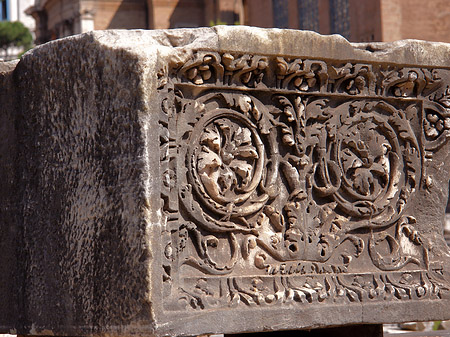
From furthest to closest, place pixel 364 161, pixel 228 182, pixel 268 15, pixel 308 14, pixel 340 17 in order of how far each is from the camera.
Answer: pixel 268 15
pixel 308 14
pixel 340 17
pixel 364 161
pixel 228 182

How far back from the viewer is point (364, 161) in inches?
168

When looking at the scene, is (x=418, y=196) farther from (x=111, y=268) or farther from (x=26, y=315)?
(x=26, y=315)

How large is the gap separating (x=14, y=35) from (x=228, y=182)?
52954mm

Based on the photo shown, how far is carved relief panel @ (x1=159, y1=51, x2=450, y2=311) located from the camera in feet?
12.5

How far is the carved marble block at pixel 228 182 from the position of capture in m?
3.64

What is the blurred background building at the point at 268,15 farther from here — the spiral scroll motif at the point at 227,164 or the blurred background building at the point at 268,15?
the spiral scroll motif at the point at 227,164

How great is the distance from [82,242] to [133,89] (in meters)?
0.61

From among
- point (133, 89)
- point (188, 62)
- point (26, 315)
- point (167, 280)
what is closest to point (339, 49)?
point (188, 62)

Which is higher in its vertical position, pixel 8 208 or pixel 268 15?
pixel 268 15

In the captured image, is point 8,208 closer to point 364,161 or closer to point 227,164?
point 227,164

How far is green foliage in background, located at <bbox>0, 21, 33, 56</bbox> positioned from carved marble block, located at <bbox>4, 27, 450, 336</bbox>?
5190 cm

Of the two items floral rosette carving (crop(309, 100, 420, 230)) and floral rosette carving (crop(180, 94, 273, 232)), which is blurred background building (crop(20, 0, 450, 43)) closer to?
floral rosette carving (crop(309, 100, 420, 230))

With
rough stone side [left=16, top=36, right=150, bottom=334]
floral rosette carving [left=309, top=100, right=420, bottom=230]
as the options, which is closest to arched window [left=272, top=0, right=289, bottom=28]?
floral rosette carving [left=309, top=100, right=420, bottom=230]

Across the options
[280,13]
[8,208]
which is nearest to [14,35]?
[280,13]
